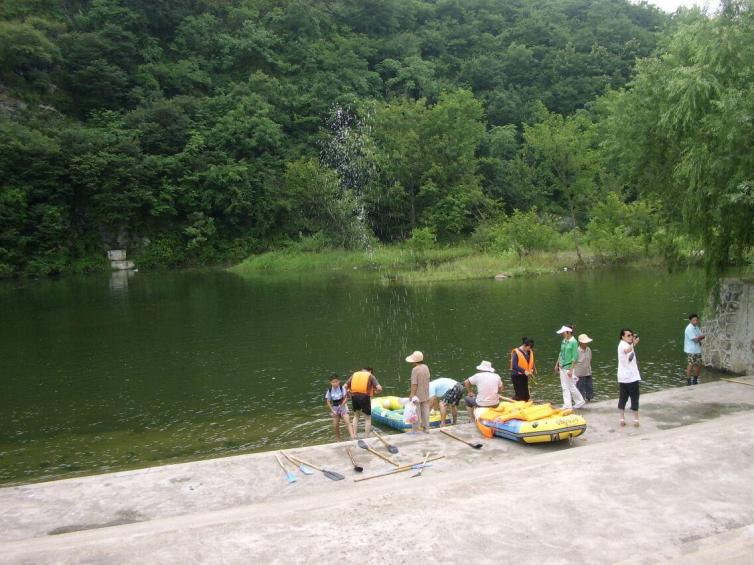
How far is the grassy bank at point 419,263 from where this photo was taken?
44594 mm

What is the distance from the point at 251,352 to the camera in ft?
76.6

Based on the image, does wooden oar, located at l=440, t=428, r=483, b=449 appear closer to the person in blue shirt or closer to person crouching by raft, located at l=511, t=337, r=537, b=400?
person crouching by raft, located at l=511, t=337, r=537, b=400

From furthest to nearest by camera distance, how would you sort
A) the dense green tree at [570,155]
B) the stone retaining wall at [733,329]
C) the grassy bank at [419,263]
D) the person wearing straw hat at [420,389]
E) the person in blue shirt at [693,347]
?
the dense green tree at [570,155], the grassy bank at [419,263], the stone retaining wall at [733,329], the person in blue shirt at [693,347], the person wearing straw hat at [420,389]

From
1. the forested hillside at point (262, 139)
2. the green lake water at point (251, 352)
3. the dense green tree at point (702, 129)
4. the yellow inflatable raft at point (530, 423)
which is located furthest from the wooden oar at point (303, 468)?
the forested hillside at point (262, 139)

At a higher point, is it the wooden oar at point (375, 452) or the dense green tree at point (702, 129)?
the dense green tree at point (702, 129)

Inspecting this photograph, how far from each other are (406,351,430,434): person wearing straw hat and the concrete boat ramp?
3.75ft

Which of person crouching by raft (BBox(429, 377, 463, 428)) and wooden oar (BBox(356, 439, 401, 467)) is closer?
wooden oar (BBox(356, 439, 401, 467))

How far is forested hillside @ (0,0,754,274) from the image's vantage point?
195 ft

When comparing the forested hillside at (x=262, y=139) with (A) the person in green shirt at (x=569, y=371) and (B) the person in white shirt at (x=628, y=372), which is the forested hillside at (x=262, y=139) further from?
(B) the person in white shirt at (x=628, y=372)

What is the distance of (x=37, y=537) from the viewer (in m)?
8.45

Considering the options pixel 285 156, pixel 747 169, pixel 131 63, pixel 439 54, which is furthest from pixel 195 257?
pixel 747 169

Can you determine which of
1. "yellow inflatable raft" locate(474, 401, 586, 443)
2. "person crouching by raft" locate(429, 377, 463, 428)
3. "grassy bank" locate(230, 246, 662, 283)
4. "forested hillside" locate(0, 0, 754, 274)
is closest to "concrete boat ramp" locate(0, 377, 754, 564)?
"yellow inflatable raft" locate(474, 401, 586, 443)

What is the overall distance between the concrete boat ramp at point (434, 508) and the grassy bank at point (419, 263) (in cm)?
3218

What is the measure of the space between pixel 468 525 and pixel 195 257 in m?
60.6
